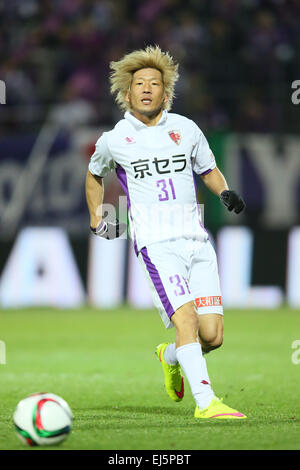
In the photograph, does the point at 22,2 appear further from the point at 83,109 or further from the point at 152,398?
the point at 152,398

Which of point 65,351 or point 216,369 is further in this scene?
point 65,351

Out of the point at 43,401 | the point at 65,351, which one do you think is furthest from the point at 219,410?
the point at 65,351

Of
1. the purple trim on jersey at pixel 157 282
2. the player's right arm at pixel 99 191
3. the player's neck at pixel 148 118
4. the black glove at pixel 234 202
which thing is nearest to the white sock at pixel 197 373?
the purple trim on jersey at pixel 157 282

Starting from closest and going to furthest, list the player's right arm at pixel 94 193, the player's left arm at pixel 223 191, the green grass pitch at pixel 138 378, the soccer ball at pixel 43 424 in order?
the soccer ball at pixel 43 424 < the green grass pitch at pixel 138 378 < the player's left arm at pixel 223 191 < the player's right arm at pixel 94 193

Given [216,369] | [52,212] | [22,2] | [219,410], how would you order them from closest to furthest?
[219,410], [216,369], [52,212], [22,2]

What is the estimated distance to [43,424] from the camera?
4508mm

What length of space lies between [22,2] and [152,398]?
10.6 metres

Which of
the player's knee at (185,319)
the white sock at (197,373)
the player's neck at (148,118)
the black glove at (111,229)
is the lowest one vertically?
the white sock at (197,373)

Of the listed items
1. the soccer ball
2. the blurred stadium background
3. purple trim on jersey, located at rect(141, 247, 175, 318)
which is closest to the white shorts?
purple trim on jersey, located at rect(141, 247, 175, 318)

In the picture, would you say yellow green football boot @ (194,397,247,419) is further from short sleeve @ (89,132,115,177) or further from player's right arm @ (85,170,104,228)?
short sleeve @ (89,132,115,177)

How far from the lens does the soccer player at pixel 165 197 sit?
222 inches

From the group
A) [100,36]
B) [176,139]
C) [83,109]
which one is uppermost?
[100,36]

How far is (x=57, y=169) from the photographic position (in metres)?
14.7

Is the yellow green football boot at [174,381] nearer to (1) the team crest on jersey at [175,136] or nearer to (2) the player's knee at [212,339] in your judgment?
(2) the player's knee at [212,339]
